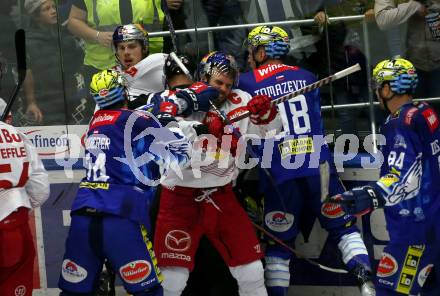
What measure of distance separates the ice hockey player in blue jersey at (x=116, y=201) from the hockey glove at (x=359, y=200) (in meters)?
0.90

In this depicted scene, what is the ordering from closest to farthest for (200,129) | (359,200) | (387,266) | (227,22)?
(359,200), (387,266), (200,129), (227,22)

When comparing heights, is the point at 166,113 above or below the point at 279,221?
above

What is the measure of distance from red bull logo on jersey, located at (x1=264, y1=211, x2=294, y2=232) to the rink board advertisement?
13.1 inches

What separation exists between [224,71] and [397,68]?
3.46 ft

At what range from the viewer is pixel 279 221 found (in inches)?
266

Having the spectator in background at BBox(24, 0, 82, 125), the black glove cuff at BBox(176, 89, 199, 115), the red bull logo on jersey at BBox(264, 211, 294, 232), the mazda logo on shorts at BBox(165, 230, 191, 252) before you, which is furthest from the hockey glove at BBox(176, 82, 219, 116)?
the spectator in background at BBox(24, 0, 82, 125)

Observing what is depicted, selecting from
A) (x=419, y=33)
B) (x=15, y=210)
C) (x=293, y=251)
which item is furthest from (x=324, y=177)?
(x=15, y=210)

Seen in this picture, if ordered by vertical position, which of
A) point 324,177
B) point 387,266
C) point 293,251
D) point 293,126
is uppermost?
point 293,126

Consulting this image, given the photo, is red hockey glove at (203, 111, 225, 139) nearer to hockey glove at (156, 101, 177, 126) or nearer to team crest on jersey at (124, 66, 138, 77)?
hockey glove at (156, 101, 177, 126)

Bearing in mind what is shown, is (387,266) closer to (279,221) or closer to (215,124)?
(279,221)

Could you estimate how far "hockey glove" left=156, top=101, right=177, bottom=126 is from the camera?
19.6 feet

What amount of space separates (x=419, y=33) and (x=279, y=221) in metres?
1.48

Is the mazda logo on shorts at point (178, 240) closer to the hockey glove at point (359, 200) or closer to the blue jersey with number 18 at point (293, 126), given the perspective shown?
the blue jersey with number 18 at point (293, 126)

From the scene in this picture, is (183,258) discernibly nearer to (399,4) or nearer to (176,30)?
(176,30)
